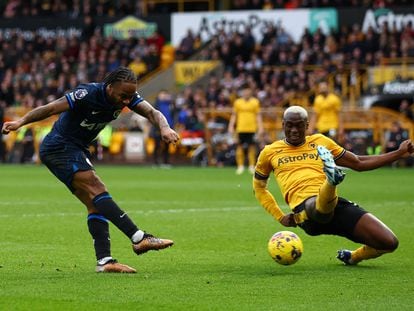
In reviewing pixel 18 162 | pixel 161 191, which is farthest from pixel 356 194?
pixel 18 162

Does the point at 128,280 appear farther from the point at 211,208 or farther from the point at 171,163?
the point at 171,163

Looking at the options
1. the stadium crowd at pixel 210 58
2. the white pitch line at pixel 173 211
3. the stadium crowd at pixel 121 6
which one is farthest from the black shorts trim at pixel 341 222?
the stadium crowd at pixel 121 6

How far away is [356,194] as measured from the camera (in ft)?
66.9

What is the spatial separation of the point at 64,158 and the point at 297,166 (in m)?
2.29

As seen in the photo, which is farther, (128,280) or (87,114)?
(87,114)

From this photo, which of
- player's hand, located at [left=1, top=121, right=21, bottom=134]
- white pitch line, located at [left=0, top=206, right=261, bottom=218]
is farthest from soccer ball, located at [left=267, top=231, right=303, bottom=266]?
white pitch line, located at [left=0, top=206, right=261, bottom=218]

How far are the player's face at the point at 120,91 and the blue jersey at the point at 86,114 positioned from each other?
9cm

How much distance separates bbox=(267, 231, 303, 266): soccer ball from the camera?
10.2 meters

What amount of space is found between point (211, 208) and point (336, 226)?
7.29m

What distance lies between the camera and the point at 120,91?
387 inches

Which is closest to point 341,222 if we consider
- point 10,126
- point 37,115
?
point 37,115

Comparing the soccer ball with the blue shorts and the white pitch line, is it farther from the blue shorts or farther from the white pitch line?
the white pitch line

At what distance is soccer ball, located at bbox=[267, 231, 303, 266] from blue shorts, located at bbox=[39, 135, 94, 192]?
1.88 m

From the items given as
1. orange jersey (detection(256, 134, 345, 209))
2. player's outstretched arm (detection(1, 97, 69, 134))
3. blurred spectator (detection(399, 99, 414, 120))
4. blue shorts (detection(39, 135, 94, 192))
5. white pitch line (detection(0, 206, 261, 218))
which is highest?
player's outstretched arm (detection(1, 97, 69, 134))
